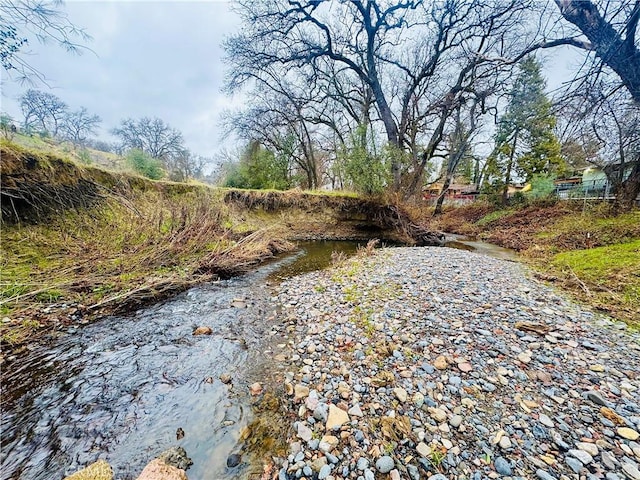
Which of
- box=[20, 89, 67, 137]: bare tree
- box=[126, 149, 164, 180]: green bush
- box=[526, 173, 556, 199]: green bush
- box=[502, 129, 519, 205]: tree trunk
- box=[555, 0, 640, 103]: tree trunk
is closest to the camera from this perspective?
box=[555, 0, 640, 103]: tree trunk

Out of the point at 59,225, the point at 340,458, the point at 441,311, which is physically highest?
the point at 59,225

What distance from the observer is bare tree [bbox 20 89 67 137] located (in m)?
5.98

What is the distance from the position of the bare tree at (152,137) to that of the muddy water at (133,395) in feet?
76.0

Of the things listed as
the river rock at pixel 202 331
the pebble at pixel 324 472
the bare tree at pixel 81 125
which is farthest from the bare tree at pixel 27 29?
the bare tree at pixel 81 125

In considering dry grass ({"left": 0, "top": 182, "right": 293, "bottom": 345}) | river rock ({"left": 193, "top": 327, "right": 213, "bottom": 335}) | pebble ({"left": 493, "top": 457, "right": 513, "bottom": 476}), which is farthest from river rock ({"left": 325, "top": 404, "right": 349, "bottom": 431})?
dry grass ({"left": 0, "top": 182, "right": 293, "bottom": 345})

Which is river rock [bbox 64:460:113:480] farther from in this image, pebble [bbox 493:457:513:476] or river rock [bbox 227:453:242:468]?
pebble [bbox 493:457:513:476]

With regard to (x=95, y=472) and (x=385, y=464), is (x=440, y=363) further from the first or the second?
(x=95, y=472)

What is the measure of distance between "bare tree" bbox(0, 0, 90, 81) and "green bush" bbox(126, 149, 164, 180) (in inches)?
291

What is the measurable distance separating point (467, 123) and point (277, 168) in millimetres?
11927

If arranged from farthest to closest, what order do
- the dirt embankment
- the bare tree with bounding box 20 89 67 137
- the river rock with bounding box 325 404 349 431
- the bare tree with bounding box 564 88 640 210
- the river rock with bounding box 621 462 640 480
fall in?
the bare tree with bounding box 20 89 67 137 → the bare tree with bounding box 564 88 640 210 → the dirt embankment → the river rock with bounding box 325 404 349 431 → the river rock with bounding box 621 462 640 480

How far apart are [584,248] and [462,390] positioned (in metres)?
7.07

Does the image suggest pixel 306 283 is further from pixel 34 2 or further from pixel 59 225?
pixel 34 2

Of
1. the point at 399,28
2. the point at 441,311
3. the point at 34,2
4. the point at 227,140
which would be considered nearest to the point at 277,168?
the point at 227,140

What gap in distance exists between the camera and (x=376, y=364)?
7.98 ft
